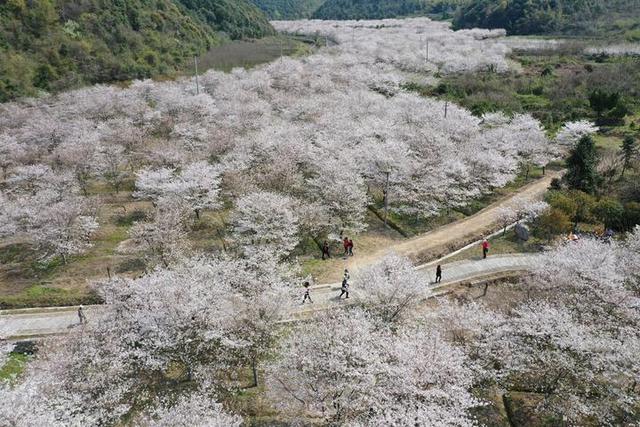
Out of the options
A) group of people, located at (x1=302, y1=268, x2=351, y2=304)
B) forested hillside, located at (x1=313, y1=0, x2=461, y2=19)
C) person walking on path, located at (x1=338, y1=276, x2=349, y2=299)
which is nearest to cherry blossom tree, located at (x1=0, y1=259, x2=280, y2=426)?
group of people, located at (x1=302, y1=268, x2=351, y2=304)

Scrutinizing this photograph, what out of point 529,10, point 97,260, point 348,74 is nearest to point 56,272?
point 97,260

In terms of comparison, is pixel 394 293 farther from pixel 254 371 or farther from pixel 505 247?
pixel 505 247

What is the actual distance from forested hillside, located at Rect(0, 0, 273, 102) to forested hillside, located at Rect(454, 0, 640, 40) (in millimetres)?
82722

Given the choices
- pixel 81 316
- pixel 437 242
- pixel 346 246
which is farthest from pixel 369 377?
pixel 437 242

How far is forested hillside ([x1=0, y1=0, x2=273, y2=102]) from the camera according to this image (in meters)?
64.5

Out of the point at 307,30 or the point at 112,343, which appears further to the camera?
the point at 307,30

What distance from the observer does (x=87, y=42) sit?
73625 millimetres

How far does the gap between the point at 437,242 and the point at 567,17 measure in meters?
113

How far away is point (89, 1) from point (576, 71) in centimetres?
8724

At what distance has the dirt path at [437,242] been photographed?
93.9 ft

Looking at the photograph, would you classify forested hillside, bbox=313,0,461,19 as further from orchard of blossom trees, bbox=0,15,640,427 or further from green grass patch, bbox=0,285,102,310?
green grass patch, bbox=0,285,102,310

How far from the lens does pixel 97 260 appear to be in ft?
97.3

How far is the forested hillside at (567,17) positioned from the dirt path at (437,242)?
93961 millimetres

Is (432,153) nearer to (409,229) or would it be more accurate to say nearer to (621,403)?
(409,229)
